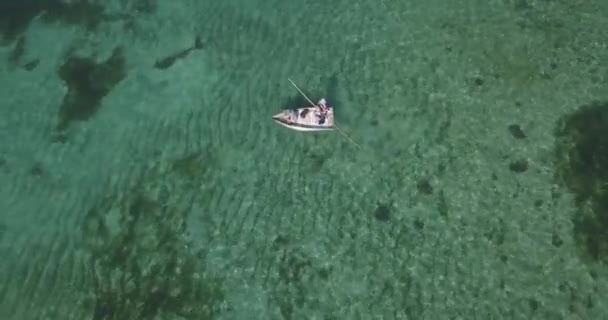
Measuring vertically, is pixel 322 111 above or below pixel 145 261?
above

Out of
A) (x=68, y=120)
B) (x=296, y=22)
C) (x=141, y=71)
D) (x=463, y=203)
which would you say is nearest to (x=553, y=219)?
(x=463, y=203)

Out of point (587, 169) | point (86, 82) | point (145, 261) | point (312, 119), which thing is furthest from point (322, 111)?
point (86, 82)

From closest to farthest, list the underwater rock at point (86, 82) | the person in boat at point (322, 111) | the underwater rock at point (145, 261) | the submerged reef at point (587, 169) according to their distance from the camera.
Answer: the submerged reef at point (587, 169) → the underwater rock at point (145, 261) → the person in boat at point (322, 111) → the underwater rock at point (86, 82)

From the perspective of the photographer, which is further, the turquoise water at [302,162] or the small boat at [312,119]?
the small boat at [312,119]

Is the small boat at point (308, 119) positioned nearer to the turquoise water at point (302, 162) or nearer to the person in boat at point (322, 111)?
the person in boat at point (322, 111)

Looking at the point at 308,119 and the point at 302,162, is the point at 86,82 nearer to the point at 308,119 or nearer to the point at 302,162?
the point at 308,119

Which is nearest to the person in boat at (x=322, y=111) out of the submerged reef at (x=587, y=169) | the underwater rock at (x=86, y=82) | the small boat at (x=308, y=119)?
the small boat at (x=308, y=119)
